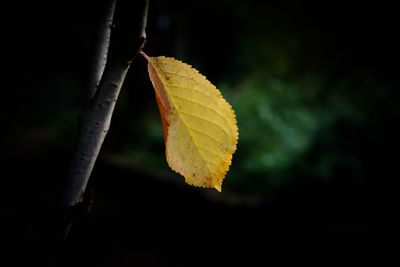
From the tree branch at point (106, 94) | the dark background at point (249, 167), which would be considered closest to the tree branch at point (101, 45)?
the tree branch at point (106, 94)

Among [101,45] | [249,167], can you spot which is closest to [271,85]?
[249,167]

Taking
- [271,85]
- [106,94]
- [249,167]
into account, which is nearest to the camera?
[106,94]

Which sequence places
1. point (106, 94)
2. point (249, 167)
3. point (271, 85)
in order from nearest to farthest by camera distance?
point (106, 94)
point (249, 167)
point (271, 85)

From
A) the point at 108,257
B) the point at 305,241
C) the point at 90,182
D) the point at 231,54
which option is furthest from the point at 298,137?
the point at 231,54

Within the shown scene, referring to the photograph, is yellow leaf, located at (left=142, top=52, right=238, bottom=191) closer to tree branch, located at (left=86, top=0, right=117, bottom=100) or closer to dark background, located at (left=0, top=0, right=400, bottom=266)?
tree branch, located at (left=86, top=0, right=117, bottom=100)

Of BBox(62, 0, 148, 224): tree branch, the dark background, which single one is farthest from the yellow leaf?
the dark background

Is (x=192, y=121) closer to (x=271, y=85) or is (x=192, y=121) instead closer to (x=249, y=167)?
(x=249, y=167)

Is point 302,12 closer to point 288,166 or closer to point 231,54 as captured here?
point 231,54
